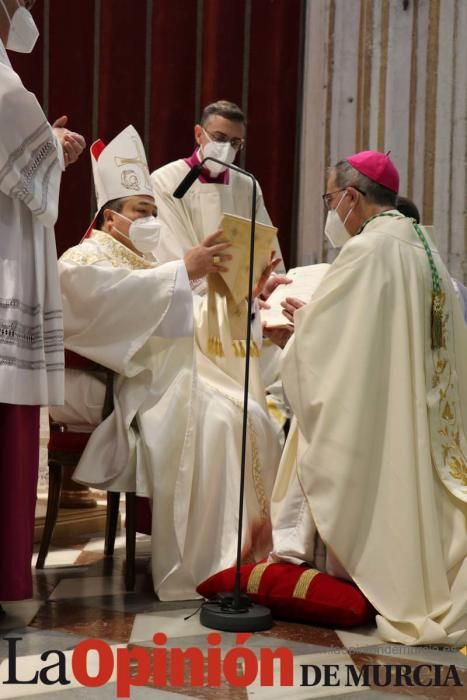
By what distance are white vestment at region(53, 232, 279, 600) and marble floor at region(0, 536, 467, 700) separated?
0.28m

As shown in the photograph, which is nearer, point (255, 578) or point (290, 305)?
point (255, 578)

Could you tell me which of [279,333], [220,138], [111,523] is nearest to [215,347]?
[279,333]

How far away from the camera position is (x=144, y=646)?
2.90m

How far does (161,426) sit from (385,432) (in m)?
0.93

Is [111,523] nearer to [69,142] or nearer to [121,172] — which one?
[121,172]

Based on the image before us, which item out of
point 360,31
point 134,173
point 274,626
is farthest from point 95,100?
point 274,626

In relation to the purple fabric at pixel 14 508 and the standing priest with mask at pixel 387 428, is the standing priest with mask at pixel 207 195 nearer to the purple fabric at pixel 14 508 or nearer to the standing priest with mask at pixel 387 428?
the standing priest with mask at pixel 387 428

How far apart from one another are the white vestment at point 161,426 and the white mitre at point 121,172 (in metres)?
0.39

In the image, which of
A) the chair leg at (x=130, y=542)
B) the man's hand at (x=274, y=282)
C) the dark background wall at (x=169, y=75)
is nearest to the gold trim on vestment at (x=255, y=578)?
the chair leg at (x=130, y=542)

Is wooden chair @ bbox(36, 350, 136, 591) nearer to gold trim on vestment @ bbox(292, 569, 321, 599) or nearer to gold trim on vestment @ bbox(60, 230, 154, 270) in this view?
gold trim on vestment @ bbox(60, 230, 154, 270)

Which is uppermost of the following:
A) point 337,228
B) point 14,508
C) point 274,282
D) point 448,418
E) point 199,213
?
point 199,213

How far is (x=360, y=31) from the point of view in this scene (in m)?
6.36

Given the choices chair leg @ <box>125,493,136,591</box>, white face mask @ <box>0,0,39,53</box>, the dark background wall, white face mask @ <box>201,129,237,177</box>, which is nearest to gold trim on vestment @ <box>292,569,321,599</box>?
chair leg @ <box>125,493,136,591</box>

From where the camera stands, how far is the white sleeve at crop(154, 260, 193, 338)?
3850mm
